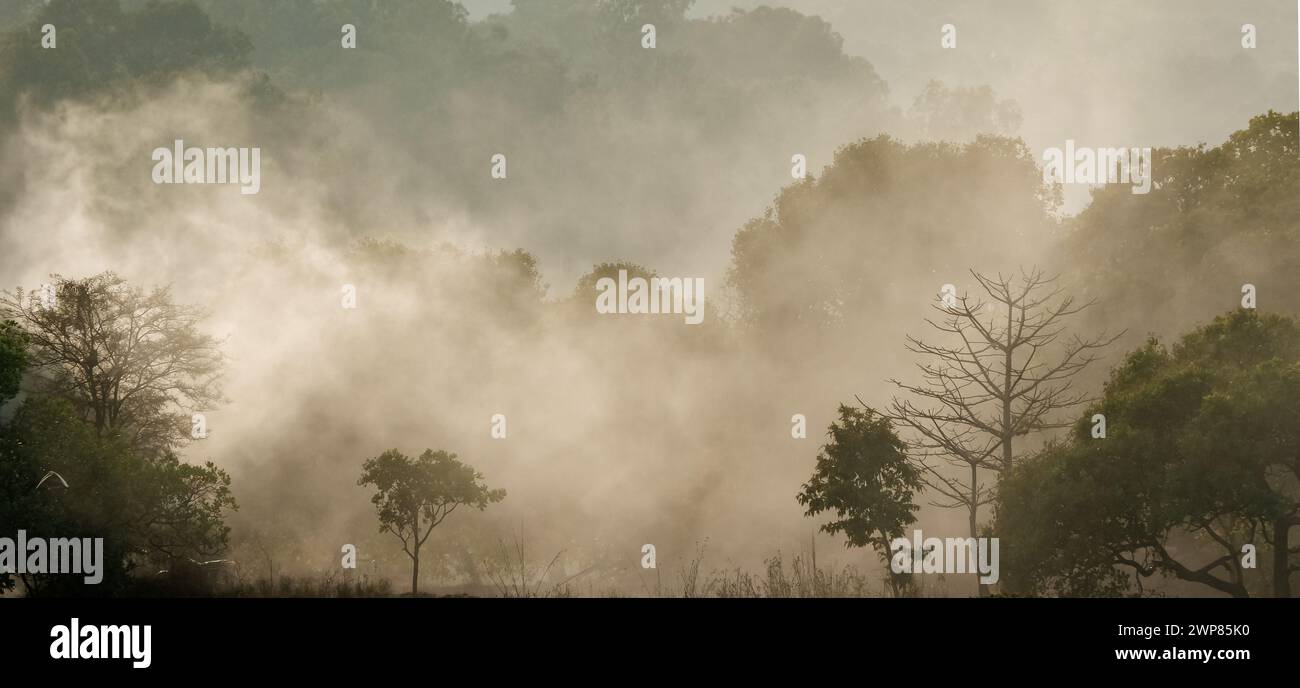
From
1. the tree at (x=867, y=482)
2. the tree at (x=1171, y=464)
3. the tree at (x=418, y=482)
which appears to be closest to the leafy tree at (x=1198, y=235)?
the tree at (x=1171, y=464)

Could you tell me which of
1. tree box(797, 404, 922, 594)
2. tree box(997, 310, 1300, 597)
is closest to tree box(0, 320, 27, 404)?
tree box(797, 404, 922, 594)

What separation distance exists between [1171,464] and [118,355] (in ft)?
120

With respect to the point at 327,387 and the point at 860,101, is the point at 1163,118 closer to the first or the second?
the point at 860,101

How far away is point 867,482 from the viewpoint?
36188mm

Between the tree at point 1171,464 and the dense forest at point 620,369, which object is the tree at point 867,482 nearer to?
the dense forest at point 620,369

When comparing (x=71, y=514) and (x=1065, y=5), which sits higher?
(x=1065, y=5)

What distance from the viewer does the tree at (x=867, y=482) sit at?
35.9 metres

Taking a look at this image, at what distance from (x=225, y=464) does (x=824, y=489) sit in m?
36.5

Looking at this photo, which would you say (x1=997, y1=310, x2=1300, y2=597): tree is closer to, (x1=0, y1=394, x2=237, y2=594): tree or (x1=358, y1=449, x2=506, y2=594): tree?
(x1=358, y1=449, x2=506, y2=594): tree

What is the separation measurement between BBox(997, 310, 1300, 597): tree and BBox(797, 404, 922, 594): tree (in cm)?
308

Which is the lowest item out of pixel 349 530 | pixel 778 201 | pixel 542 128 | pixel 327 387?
pixel 349 530

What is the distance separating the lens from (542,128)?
150875mm
